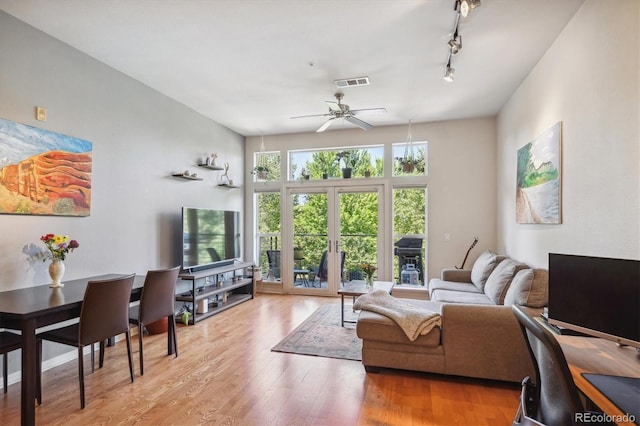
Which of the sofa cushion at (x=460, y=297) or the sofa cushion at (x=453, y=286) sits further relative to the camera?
the sofa cushion at (x=453, y=286)

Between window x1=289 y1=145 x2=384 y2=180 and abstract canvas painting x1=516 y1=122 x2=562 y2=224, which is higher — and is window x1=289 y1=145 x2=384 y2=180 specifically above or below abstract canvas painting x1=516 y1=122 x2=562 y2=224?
above

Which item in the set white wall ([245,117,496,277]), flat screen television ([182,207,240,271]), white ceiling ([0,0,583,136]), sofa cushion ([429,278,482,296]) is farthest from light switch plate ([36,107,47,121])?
white wall ([245,117,496,277])

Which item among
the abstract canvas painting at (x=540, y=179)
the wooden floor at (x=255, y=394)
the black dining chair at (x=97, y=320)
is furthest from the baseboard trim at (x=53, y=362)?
the abstract canvas painting at (x=540, y=179)

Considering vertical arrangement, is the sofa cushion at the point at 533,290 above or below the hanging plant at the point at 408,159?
below

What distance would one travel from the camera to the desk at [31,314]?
6.99ft

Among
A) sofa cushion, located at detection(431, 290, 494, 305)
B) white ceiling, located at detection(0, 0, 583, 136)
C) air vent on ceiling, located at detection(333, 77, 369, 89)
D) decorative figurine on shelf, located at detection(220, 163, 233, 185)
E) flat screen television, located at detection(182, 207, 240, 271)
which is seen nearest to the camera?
white ceiling, located at detection(0, 0, 583, 136)

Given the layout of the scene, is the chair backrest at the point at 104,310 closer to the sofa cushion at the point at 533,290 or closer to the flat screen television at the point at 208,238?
the flat screen television at the point at 208,238

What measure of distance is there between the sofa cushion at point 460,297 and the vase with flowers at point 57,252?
12.3 ft

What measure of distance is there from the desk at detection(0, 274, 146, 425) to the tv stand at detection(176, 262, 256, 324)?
1.70 meters

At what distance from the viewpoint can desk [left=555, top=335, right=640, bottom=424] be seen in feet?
4.44

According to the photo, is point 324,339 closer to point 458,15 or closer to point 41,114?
point 458,15

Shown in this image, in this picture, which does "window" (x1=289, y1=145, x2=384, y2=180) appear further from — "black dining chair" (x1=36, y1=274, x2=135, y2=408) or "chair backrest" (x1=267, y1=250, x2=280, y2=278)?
"black dining chair" (x1=36, y1=274, x2=135, y2=408)

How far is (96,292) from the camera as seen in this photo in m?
2.55

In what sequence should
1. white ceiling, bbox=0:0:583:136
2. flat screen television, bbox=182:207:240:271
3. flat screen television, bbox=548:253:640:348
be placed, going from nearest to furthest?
1. flat screen television, bbox=548:253:640:348
2. white ceiling, bbox=0:0:583:136
3. flat screen television, bbox=182:207:240:271
